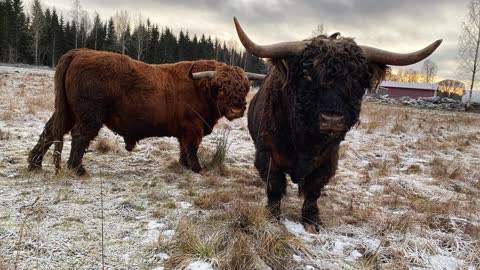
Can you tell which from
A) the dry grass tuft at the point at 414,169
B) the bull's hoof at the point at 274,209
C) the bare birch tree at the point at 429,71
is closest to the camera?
the bull's hoof at the point at 274,209

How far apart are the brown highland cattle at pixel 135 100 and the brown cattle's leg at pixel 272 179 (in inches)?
77.7

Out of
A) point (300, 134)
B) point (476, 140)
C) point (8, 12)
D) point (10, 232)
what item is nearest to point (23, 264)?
point (10, 232)

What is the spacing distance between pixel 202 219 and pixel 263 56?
1.57 meters

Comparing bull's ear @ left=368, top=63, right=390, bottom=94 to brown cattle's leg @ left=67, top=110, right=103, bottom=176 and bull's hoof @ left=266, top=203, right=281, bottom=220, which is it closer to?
bull's hoof @ left=266, top=203, right=281, bottom=220

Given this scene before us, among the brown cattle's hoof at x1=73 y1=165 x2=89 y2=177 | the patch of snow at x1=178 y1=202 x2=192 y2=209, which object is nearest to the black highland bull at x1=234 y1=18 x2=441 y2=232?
the patch of snow at x1=178 y1=202 x2=192 y2=209

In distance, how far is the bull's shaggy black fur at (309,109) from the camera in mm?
2650

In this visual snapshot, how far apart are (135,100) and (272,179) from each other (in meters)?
2.33

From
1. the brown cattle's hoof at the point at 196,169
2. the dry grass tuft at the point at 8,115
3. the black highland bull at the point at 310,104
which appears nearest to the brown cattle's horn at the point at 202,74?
the brown cattle's hoof at the point at 196,169

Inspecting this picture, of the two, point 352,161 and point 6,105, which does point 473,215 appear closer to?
point 352,161

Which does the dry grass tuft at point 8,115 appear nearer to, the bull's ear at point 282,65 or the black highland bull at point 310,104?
the black highland bull at point 310,104

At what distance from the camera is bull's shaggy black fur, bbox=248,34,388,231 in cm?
265

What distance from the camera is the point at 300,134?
3006 mm

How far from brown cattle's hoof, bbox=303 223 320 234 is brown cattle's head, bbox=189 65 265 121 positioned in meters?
2.42

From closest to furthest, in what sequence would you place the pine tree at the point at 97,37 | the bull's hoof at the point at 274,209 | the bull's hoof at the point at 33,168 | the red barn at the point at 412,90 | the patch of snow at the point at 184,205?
the bull's hoof at the point at 274,209, the patch of snow at the point at 184,205, the bull's hoof at the point at 33,168, the red barn at the point at 412,90, the pine tree at the point at 97,37
